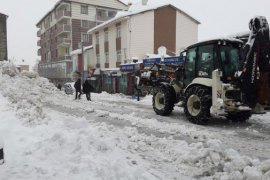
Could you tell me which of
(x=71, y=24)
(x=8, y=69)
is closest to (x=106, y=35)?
(x=71, y=24)

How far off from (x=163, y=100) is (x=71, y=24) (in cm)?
4132

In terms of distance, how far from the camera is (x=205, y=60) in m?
10.1

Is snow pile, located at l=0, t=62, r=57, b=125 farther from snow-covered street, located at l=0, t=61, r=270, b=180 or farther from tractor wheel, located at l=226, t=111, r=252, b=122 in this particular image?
tractor wheel, located at l=226, t=111, r=252, b=122

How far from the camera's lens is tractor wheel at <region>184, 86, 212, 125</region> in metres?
9.43

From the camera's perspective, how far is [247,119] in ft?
35.1

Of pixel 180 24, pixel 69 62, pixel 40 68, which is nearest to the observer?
pixel 180 24

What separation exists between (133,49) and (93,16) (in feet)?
74.4

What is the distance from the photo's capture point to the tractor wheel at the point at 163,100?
1139cm

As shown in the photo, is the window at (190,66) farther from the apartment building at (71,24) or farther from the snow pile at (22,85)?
the apartment building at (71,24)

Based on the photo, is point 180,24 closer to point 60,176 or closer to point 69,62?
point 69,62

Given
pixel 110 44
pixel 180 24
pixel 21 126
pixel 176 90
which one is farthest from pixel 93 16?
pixel 21 126

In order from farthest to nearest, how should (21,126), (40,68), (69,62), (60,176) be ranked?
(40,68) < (69,62) < (21,126) < (60,176)

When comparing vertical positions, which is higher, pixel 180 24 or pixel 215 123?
pixel 180 24

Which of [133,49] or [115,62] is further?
[115,62]
